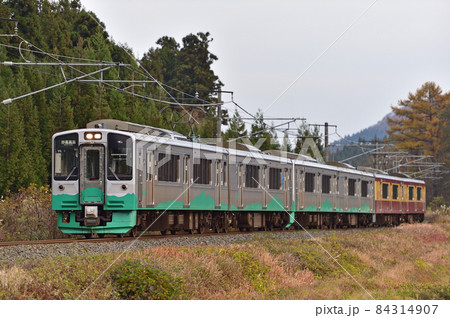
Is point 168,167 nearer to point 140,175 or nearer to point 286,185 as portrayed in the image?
point 140,175

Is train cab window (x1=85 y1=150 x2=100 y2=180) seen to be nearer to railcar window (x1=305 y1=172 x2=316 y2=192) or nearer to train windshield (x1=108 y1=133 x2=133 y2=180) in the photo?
train windshield (x1=108 y1=133 x2=133 y2=180)

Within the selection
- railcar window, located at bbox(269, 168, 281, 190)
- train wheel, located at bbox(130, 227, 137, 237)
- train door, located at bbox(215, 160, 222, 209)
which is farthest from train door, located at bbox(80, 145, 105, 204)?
A: railcar window, located at bbox(269, 168, 281, 190)

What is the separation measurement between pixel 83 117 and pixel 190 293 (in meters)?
29.6

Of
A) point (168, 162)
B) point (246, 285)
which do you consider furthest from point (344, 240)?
point (246, 285)

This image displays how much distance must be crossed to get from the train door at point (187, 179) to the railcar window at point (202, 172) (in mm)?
451

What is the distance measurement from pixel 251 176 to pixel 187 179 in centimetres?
536

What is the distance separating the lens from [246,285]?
14.1 meters

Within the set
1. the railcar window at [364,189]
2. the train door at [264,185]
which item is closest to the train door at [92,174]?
the train door at [264,185]

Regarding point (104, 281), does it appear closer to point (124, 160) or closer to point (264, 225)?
point (124, 160)

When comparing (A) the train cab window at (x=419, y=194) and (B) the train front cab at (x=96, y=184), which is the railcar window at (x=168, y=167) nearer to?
(B) the train front cab at (x=96, y=184)

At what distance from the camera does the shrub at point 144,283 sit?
11492 mm

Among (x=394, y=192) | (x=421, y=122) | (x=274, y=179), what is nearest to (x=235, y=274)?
(x=274, y=179)

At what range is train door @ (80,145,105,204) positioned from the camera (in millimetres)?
20562

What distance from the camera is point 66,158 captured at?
21.2 meters
